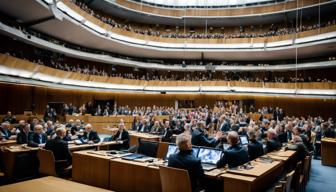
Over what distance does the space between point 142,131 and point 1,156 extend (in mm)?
6523

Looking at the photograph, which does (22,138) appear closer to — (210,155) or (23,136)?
(23,136)

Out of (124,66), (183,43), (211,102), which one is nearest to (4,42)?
(124,66)

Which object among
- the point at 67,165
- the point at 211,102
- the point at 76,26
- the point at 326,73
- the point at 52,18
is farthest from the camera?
the point at 211,102

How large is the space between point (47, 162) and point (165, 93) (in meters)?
20.6

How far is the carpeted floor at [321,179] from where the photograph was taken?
6.99 m

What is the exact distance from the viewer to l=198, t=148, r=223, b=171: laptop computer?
16.5 feet

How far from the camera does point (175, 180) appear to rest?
4039mm

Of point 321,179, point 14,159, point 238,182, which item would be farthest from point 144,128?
point 238,182

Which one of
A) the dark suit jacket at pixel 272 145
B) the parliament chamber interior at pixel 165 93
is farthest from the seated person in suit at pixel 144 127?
→ the dark suit jacket at pixel 272 145

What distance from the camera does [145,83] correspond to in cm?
2564

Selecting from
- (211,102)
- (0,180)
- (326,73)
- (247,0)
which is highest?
(247,0)

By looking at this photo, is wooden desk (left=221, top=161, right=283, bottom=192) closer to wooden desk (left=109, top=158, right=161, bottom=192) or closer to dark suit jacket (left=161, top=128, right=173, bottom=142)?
wooden desk (left=109, top=158, right=161, bottom=192)

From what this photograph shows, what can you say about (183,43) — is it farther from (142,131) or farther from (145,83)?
(142,131)

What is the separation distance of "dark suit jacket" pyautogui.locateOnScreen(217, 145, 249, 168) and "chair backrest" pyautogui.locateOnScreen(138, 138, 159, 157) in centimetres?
165
